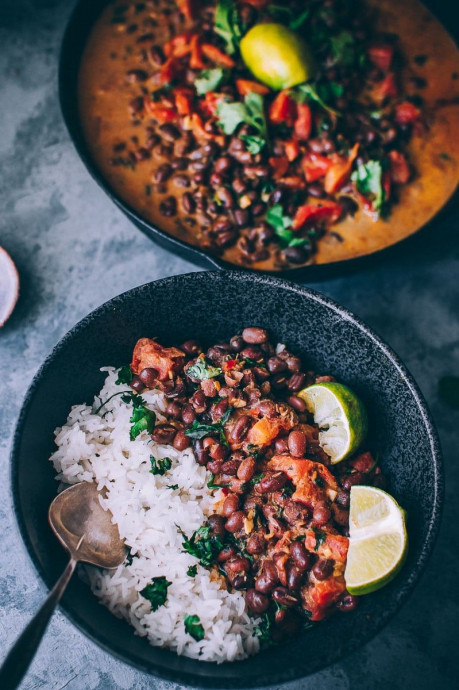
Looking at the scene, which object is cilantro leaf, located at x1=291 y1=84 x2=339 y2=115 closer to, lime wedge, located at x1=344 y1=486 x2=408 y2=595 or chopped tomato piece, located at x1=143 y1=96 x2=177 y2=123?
chopped tomato piece, located at x1=143 y1=96 x2=177 y2=123

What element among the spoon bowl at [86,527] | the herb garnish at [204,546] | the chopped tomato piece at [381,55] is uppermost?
the chopped tomato piece at [381,55]

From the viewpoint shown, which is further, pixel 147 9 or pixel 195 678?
A: pixel 147 9

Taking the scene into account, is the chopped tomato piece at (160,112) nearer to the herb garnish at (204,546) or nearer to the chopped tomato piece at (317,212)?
the chopped tomato piece at (317,212)

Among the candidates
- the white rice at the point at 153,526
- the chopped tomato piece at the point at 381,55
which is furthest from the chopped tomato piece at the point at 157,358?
the chopped tomato piece at the point at 381,55

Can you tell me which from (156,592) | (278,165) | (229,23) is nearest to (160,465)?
(156,592)

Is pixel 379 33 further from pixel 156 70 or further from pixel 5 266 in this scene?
pixel 5 266

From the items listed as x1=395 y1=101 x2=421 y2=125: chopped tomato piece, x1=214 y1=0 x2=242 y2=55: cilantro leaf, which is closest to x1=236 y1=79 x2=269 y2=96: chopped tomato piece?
x1=214 y1=0 x2=242 y2=55: cilantro leaf

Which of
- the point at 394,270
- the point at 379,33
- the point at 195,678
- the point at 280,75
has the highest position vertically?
the point at 379,33

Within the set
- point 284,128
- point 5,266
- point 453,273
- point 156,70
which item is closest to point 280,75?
point 284,128
